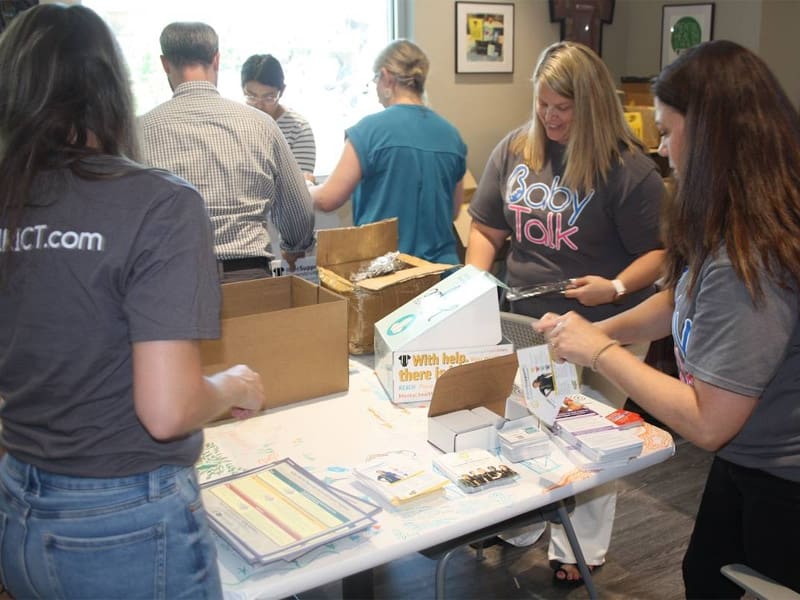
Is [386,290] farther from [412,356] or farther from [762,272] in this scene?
[762,272]

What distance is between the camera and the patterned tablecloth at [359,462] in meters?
1.21

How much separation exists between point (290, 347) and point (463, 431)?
44 centimetres

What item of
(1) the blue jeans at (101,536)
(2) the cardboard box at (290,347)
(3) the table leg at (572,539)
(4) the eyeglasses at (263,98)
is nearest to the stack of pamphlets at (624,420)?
(3) the table leg at (572,539)

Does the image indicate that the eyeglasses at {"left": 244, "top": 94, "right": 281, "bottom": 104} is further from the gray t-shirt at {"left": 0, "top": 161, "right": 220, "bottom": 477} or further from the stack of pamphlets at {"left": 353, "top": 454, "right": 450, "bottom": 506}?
the gray t-shirt at {"left": 0, "top": 161, "right": 220, "bottom": 477}

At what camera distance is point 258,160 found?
→ 216 centimetres

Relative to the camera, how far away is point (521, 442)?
1527mm

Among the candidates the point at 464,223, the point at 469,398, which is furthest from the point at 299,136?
the point at 469,398

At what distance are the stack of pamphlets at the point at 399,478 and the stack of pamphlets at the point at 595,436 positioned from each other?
0.29 meters

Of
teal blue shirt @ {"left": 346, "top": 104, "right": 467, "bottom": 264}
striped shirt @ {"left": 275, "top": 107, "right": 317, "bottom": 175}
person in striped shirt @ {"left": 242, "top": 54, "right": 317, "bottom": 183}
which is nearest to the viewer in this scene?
teal blue shirt @ {"left": 346, "top": 104, "right": 467, "bottom": 264}

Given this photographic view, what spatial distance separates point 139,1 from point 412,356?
2.55m

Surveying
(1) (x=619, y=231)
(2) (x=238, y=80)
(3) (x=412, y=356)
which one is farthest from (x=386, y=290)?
(2) (x=238, y=80)

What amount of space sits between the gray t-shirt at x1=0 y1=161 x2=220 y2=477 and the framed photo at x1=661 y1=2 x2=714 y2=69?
13.6ft

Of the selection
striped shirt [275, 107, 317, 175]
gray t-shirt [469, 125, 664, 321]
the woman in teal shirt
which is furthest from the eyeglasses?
gray t-shirt [469, 125, 664, 321]

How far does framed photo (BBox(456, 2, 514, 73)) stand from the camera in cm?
425
